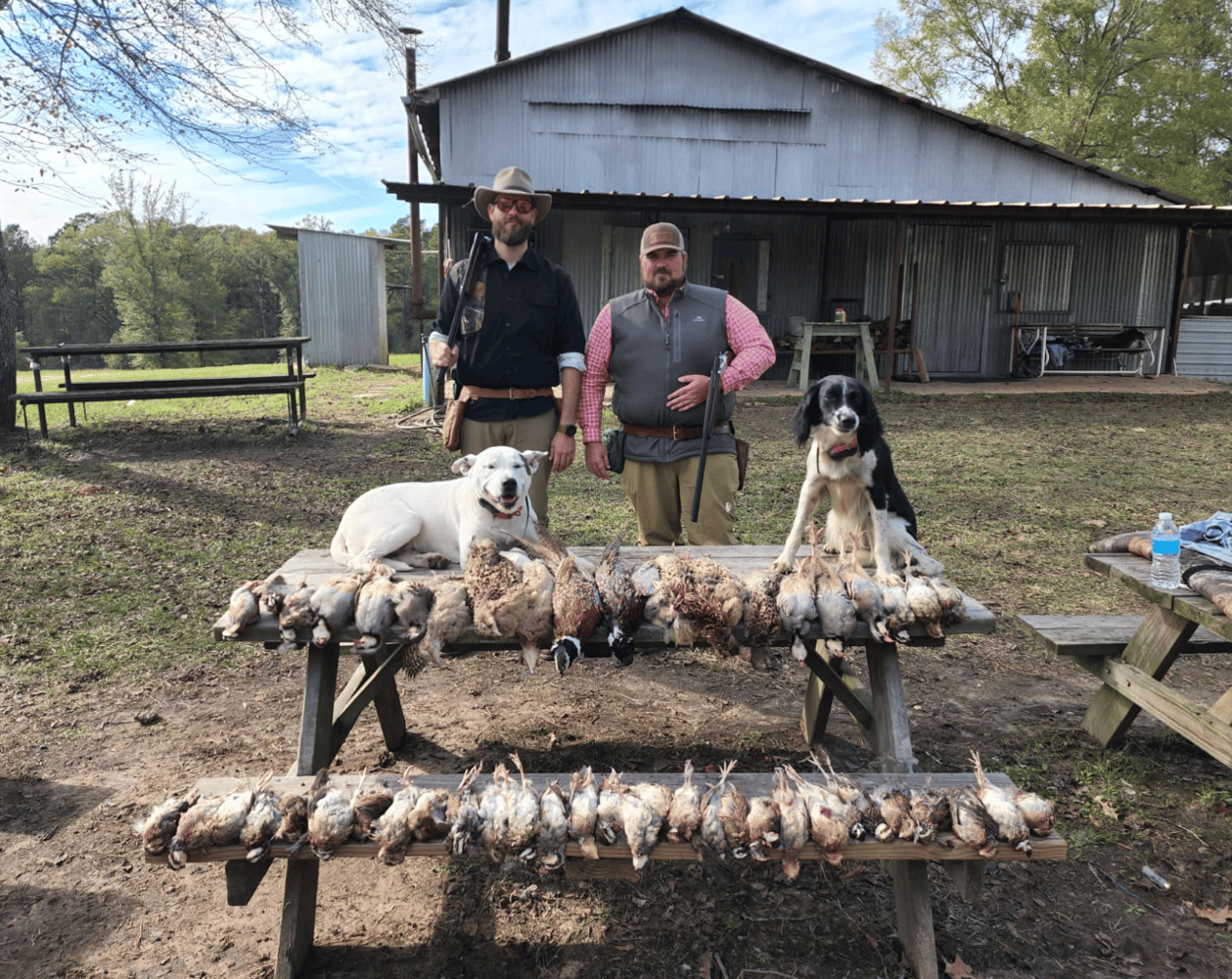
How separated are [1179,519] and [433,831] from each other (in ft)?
24.6

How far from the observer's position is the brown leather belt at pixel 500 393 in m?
4.43

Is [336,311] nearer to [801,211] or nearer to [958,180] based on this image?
[801,211]

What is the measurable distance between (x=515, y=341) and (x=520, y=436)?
0.52 meters

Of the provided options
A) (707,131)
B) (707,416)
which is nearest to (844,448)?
(707,416)

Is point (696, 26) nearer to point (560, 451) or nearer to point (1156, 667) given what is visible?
point (560, 451)

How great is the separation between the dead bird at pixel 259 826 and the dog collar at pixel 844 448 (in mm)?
2380

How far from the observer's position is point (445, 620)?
2.62 meters

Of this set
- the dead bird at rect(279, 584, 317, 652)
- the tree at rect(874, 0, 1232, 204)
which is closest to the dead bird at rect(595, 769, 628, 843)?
the dead bird at rect(279, 584, 317, 652)

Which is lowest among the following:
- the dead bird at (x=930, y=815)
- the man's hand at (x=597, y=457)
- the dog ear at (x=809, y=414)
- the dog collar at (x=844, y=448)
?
the dead bird at (x=930, y=815)

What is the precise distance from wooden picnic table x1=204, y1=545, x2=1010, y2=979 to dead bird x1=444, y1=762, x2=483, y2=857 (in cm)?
52

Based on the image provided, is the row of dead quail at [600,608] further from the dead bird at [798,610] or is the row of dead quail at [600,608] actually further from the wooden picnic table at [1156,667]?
the wooden picnic table at [1156,667]

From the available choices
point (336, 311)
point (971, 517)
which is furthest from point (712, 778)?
point (336, 311)

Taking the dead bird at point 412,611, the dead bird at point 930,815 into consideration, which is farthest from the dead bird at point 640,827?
the dead bird at point 412,611

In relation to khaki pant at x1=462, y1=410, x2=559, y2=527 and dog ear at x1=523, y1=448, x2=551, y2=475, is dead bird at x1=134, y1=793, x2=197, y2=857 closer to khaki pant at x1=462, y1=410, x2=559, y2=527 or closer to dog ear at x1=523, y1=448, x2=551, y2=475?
dog ear at x1=523, y1=448, x2=551, y2=475
